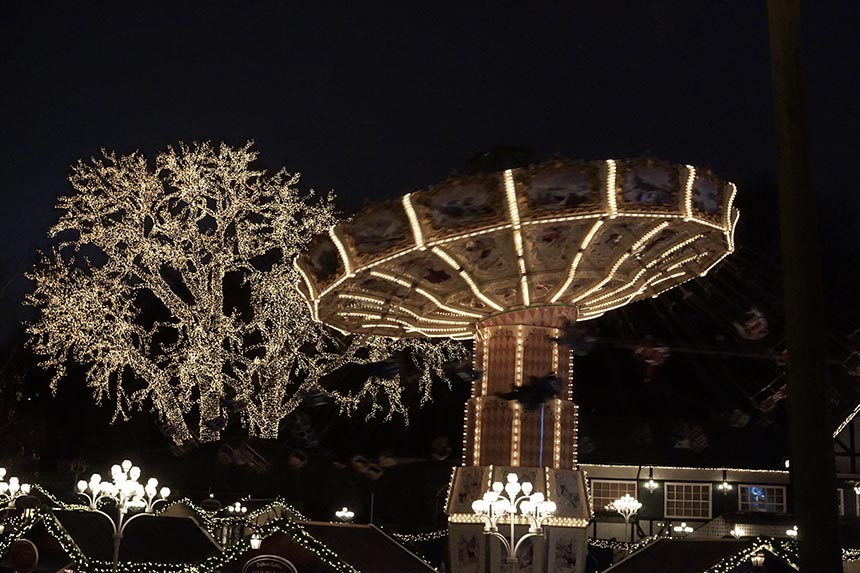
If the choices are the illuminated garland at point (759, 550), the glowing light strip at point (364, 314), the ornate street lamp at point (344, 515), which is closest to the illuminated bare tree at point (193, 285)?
the ornate street lamp at point (344, 515)

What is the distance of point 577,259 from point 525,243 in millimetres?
1020

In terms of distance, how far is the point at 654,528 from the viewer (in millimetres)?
34594

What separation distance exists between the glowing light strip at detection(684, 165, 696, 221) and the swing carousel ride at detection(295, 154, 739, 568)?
18 mm

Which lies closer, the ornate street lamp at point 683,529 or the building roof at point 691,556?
the building roof at point 691,556

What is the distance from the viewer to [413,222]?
1345 cm

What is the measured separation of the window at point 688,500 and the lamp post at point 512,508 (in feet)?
69.4

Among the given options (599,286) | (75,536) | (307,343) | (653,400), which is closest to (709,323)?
(653,400)

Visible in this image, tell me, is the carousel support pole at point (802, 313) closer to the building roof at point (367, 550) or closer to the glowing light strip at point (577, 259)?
the glowing light strip at point (577, 259)

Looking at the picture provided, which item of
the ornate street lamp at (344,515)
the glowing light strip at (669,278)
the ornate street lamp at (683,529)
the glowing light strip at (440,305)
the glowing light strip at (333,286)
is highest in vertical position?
the glowing light strip at (669,278)

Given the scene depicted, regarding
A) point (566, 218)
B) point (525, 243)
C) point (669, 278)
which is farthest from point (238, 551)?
point (669, 278)

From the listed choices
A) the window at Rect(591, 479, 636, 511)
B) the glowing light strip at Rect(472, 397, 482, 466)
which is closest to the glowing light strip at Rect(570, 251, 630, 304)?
the glowing light strip at Rect(472, 397, 482, 466)

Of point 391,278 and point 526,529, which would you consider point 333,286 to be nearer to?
point 391,278

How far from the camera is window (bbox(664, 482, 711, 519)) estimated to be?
34750mm

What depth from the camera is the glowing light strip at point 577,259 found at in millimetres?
14027
